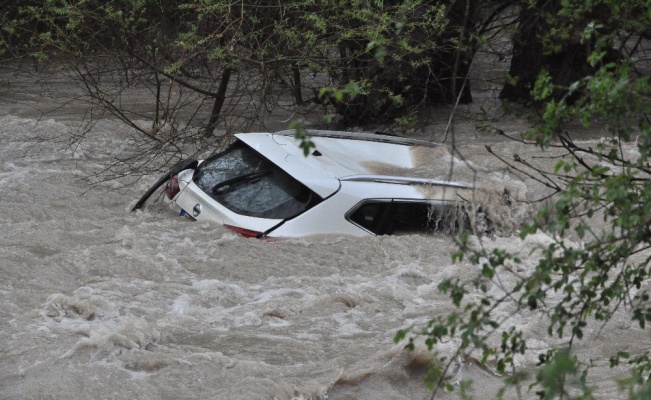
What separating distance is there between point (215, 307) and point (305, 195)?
1.06 meters

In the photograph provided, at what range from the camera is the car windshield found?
7.21 meters

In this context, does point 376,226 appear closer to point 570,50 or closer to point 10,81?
point 570,50

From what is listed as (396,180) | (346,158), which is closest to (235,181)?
(346,158)

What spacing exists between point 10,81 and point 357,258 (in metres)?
11.1

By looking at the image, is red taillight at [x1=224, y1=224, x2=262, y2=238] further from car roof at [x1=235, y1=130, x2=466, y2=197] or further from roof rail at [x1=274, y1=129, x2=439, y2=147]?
roof rail at [x1=274, y1=129, x2=439, y2=147]

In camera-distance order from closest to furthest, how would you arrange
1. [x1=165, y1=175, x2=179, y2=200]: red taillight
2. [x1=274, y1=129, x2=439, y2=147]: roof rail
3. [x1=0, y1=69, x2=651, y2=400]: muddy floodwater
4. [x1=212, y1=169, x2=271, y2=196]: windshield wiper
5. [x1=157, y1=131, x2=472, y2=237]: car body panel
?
[x1=0, y1=69, x2=651, y2=400]: muddy floodwater < [x1=157, y1=131, x2=472, y2=237]: car body panel < [x1=212, y1=169, x2=271, y2=196]: windshield wiper < [x1=165, y1=175, x2=179, y2=200]: red taillight < [x1=274, y1=129, x2=439, y2=147]: roof rail

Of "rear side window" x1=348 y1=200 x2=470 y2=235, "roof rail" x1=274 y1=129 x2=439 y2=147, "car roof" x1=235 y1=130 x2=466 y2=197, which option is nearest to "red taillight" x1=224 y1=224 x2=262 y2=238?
"car roof" x1=235 y1=130 x2=466 y2=197

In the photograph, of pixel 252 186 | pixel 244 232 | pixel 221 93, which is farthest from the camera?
pixel 221 93

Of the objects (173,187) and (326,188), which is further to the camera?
(173,187)

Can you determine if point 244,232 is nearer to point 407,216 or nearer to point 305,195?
point 305,195

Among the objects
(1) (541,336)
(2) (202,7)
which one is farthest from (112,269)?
(2) (202,7)

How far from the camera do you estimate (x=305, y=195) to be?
23.6 ft

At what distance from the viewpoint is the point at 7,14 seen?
1562 centimetres

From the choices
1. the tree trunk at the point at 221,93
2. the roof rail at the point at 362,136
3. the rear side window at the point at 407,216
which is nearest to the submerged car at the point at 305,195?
the rear side window at the point at 407,216
